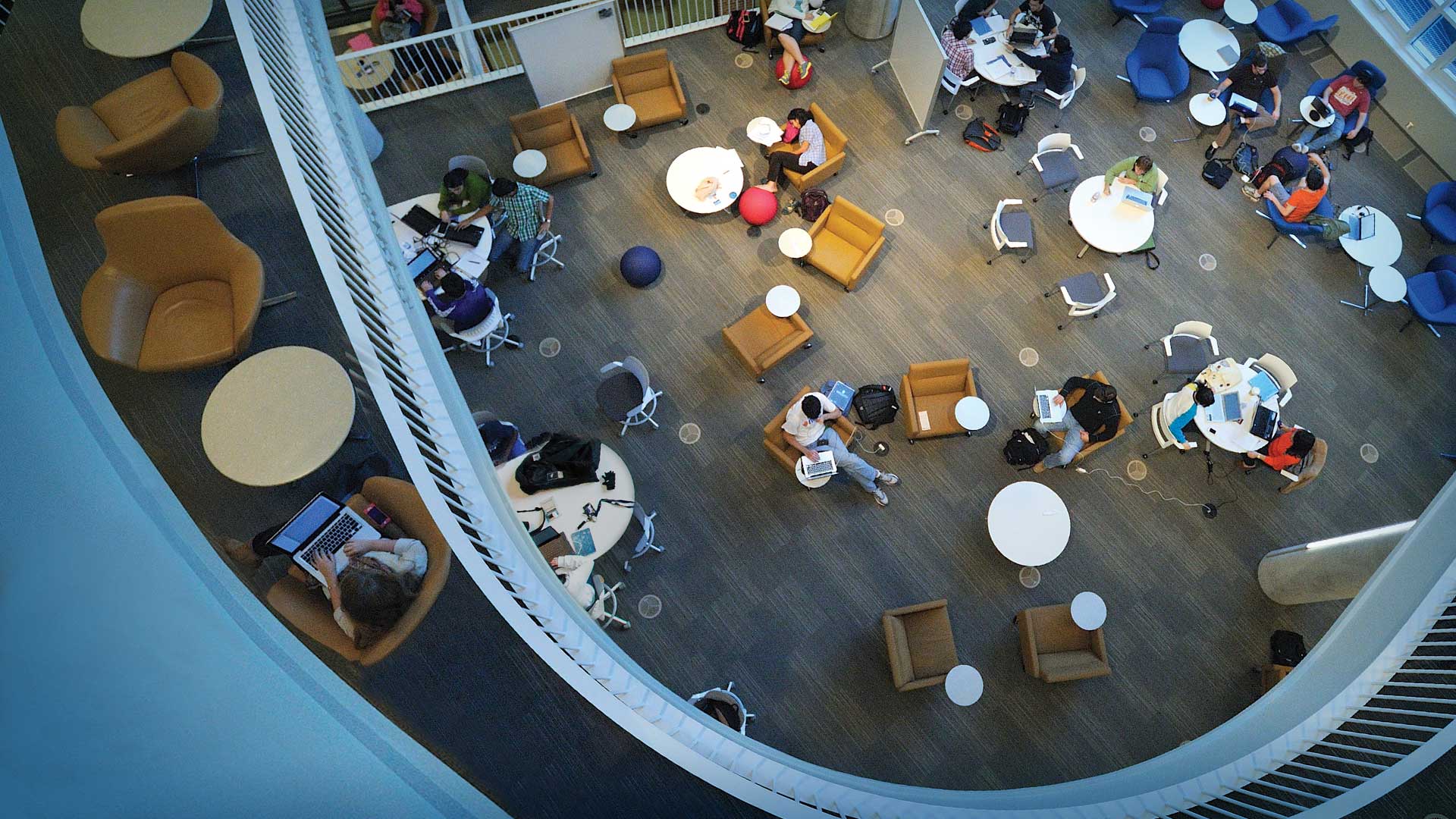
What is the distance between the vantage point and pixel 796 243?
8594 mm

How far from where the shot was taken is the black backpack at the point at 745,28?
9.69 meters

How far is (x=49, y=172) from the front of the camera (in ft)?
23.8

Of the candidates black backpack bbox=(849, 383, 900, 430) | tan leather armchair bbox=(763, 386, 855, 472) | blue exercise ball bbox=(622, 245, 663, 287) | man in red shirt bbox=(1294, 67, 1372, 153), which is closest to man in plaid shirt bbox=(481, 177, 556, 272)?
blue exercise ball bbox=(622, 245, 663, 287)

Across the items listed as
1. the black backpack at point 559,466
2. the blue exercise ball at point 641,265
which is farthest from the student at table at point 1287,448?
the black backpack at point 559,466

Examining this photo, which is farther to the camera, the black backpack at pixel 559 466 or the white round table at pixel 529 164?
the white round table at pixel 529 164

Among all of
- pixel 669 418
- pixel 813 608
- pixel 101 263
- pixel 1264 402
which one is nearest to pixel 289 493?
pixel 101 263

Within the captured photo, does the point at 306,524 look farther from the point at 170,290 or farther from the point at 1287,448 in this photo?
the point at 1287,448

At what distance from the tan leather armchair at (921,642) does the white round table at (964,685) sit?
65mm

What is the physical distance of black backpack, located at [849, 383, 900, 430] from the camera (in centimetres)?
804

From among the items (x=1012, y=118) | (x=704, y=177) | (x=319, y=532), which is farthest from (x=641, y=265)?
(x=1012, y=118)

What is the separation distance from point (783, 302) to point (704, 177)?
173cm

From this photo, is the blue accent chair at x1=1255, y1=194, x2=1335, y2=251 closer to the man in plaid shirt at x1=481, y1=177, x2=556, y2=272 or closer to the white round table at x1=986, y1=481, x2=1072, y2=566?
the white round table at x1=986, y1=481, x2=1072, y2=566

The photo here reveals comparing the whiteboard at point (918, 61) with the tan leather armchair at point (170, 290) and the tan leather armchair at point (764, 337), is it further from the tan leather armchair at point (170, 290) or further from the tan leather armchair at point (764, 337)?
the tan leather armchair at point (170, 290)

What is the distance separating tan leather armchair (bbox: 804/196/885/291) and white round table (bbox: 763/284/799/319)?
0.57 meters
